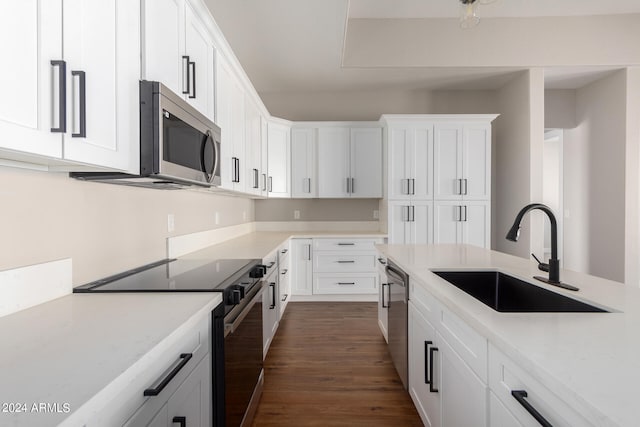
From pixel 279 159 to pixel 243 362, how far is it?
131 inches

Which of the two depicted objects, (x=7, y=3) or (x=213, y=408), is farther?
(x=213, y=408)

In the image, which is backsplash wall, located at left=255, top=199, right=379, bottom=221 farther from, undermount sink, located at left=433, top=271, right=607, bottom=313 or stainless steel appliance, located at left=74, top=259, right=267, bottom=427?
undermount sink, located at left=433, top=271, right=607, bottom=313

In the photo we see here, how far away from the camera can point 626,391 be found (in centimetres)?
63

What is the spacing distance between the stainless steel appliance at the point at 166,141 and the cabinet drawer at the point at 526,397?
135 centimetres

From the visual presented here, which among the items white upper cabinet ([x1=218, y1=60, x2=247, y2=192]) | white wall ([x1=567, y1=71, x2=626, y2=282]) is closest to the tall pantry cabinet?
white wall ([x1=567, y1=71, x2=626, y2=282])

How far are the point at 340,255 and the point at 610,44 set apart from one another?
3955 millimetres

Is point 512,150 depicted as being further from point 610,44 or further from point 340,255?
point 340,255

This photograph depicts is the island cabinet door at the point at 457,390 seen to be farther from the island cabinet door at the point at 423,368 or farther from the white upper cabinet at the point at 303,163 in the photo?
the white upper cabinet at the point at 303,163

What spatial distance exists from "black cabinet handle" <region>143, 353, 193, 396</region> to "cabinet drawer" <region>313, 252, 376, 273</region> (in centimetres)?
342

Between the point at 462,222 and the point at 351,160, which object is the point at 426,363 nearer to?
the point at 462,222

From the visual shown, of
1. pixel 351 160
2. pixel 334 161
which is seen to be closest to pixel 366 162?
pixel 351 160

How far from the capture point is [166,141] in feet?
4.88

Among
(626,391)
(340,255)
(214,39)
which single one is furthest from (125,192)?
(340,255)

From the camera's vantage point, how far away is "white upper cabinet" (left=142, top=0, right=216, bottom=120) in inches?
58.2
